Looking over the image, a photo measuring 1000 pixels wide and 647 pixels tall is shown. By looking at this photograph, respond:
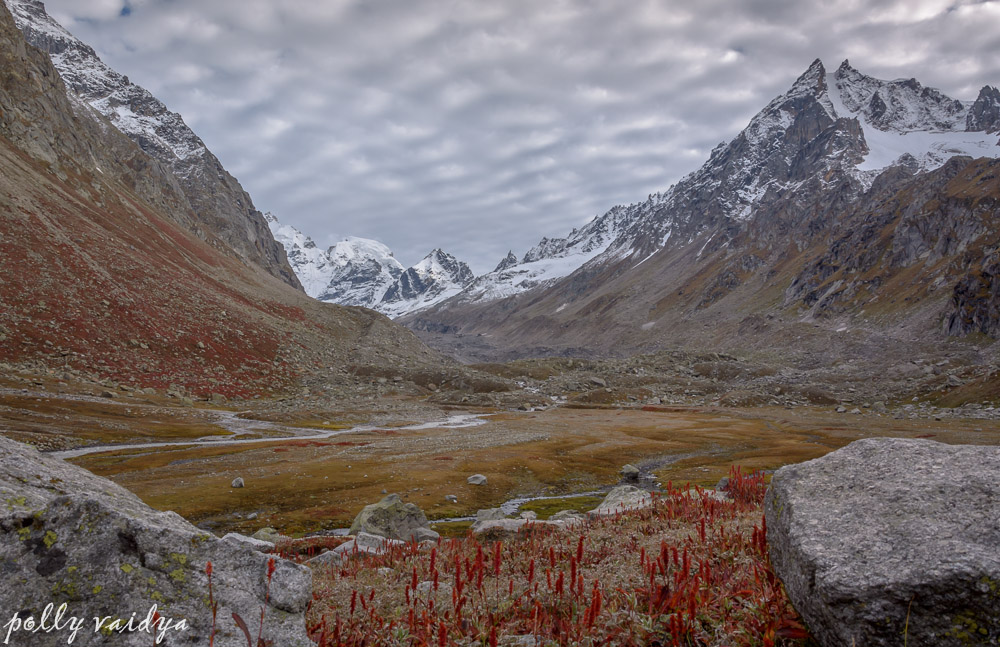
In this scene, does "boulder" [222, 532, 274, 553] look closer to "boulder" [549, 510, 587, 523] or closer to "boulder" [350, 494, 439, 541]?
"boulder" [350, 494, 439, 541]

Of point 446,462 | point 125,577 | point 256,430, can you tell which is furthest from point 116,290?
point 125,577

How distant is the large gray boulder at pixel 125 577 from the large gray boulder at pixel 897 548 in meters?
6.02

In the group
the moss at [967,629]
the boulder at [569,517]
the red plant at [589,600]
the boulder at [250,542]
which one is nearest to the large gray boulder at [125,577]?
the boulder at [250,542]

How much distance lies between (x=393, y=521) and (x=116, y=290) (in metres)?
112

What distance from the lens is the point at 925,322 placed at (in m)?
148

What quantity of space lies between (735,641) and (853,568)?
64.1 inches

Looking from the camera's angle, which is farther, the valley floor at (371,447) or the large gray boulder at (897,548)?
the valley floor at (371,447)

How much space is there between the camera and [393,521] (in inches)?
1072

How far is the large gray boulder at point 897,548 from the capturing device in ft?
17.0

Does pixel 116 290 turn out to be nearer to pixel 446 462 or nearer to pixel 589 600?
pixel 446 462

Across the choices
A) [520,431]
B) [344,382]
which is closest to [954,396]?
[520,431]

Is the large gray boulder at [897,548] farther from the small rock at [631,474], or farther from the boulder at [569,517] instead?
the small rock at [631,474]

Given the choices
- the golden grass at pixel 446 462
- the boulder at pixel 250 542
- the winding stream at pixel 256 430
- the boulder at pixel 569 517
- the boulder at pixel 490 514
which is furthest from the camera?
the winding stream at pixel 256 430

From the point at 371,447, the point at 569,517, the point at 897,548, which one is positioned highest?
the point at 897,548
